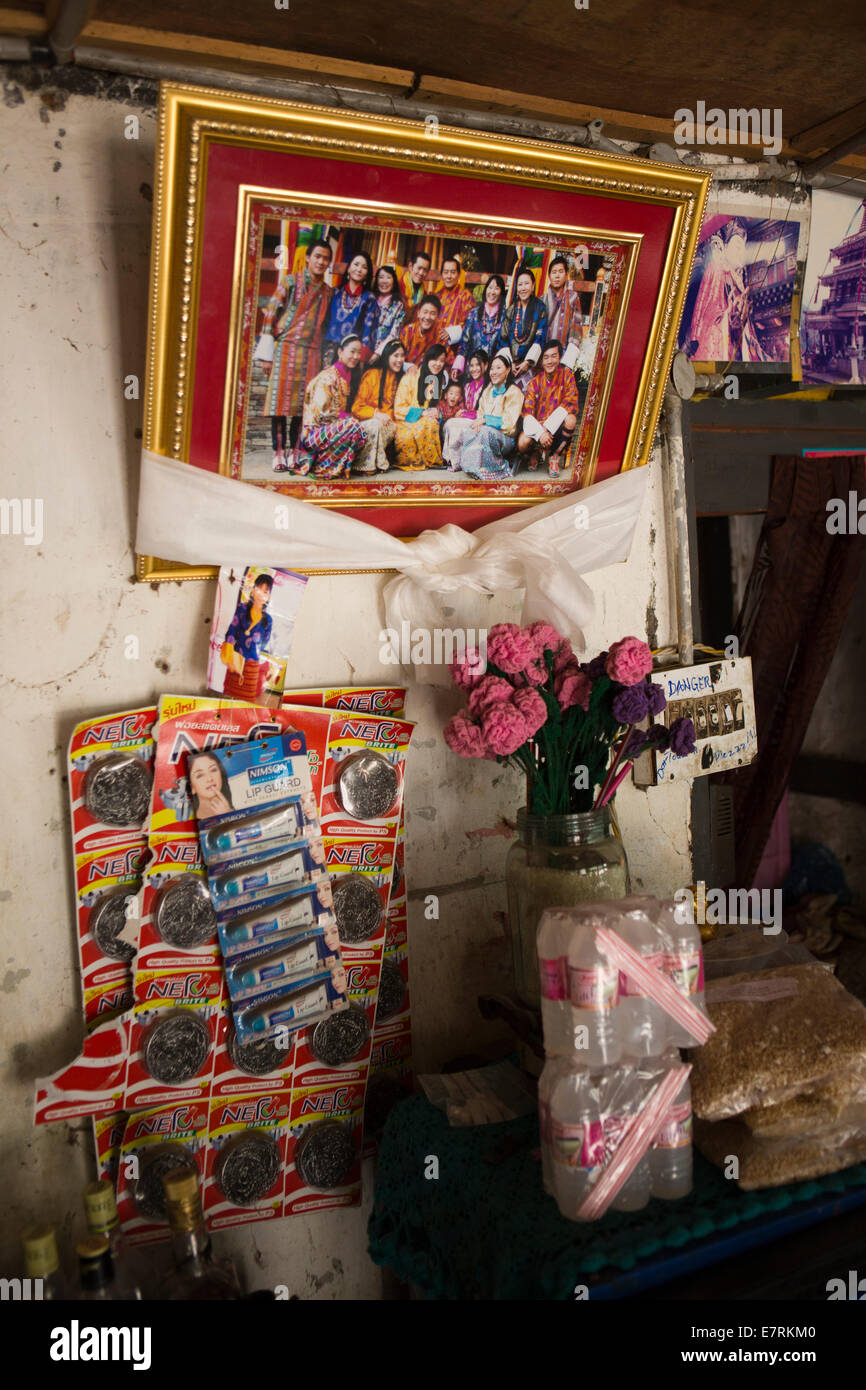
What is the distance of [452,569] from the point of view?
1666mm

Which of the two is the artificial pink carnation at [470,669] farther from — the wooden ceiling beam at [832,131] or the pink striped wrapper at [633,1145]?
the wooden ceiling beam at [832,131]

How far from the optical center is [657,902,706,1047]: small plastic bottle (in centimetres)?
131

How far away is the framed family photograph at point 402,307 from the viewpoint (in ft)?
4.39

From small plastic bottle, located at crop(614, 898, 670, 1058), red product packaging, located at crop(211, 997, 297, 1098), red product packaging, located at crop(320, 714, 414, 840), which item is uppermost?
red product packaging, located at crop(320, 714, 414, 840)

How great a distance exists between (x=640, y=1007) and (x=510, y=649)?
23.5 inches

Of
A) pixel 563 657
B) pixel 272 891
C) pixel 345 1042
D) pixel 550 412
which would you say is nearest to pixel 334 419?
pixel 550 412

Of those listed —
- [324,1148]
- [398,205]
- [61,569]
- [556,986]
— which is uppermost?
[398,205]

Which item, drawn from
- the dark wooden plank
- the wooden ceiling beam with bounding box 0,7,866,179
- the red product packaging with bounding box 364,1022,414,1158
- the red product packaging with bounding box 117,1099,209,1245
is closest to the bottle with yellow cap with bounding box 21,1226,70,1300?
the red product packaging with bounding box 117,1099,209,1245

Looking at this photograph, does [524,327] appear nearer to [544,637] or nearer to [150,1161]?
[544,637]

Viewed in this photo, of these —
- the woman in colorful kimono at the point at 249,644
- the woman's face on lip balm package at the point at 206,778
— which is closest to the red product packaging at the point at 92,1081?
the woman's face on lip balm package at the point at 206,778

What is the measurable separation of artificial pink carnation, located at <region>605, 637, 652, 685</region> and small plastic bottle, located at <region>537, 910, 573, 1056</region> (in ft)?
1.46

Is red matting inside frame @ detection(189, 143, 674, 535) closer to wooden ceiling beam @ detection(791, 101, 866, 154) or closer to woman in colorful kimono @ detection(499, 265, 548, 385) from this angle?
woman in colorful kimono @ detection(499, 265, 548, 385)

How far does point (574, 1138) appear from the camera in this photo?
3.97 feet

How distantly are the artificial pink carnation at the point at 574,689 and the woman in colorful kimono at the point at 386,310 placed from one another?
62 cm
